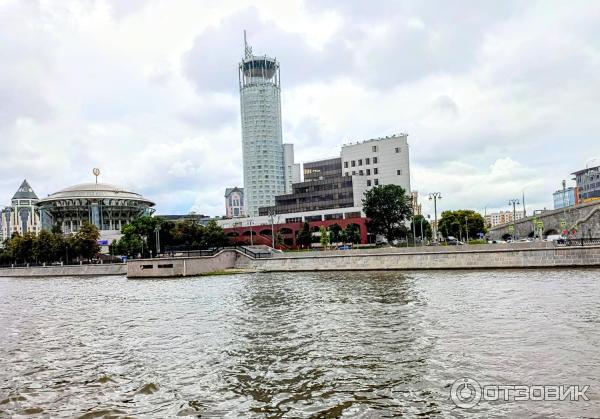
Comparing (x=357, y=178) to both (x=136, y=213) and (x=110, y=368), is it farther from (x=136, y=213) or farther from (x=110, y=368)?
(x=110, y=368)

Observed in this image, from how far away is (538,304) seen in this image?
2570 centimetres

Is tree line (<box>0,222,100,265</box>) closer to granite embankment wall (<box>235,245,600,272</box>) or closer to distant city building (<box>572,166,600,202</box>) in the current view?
granite embankment wall (<box>235,245,600,272</box>)

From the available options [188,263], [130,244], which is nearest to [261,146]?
[130,244]

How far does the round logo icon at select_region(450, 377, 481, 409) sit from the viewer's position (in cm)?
1142

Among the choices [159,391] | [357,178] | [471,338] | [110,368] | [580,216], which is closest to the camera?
[159,391]

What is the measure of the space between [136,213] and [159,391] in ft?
625

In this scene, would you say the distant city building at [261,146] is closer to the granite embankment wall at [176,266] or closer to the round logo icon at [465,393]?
the granite embankment wall at [176,266]

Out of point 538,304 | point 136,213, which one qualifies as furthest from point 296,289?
point 136,213

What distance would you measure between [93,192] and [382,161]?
116373 millimetres

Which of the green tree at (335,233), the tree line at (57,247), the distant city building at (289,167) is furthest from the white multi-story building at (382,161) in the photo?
the tree line at (57,247)

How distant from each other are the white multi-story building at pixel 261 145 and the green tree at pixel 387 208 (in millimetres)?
78820

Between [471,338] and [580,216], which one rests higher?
[580,216]

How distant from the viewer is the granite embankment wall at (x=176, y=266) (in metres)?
68.1

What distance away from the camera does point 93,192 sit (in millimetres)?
181875
